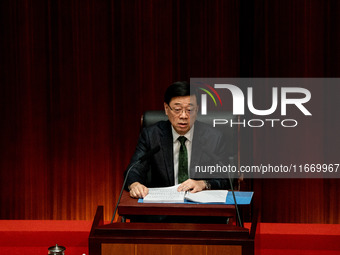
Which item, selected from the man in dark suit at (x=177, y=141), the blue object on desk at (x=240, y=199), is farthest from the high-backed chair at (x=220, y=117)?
the blue object on desk at (x=240, y=199)

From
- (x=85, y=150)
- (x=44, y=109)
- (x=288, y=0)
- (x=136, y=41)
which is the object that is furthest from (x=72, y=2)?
(x=288, y=0)

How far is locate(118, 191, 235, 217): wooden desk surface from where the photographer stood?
1.92 meters

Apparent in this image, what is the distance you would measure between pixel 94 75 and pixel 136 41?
34 cm

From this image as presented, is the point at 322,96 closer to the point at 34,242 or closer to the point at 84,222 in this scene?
the point at 84,222

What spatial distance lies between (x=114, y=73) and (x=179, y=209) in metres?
1.75

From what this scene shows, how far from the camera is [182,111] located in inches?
102

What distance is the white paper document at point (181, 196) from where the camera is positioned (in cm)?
201

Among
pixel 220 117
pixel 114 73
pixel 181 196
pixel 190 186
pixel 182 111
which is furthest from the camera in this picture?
pixel 114 73

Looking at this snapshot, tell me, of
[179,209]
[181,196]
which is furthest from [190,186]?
[179,209]

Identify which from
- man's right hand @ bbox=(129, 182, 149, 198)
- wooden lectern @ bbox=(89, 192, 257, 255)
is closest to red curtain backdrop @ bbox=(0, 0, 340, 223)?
man's right hand @ bbox=(129, 182, 149, 198)

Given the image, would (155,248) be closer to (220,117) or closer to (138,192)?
(138,192)

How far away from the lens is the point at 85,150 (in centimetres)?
357

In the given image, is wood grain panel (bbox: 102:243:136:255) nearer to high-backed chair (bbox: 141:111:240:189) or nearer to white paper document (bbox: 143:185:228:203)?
white paper document (bbox: 143:185:228:203)

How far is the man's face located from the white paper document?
1.63ft
